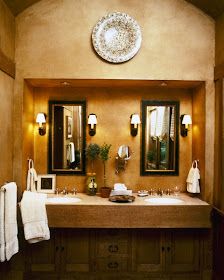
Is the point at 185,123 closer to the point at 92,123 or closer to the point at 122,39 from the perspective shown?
the point at 92,123

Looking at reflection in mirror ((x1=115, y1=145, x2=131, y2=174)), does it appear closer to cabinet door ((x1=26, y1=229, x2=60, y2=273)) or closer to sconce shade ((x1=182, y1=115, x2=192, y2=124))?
sconce shade ((x1=182, y1=115, x2=192, y2=124))

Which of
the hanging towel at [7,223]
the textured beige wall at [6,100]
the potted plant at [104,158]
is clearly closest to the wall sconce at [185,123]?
the potted plant at [104,158]

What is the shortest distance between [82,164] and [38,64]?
1392 millimetres

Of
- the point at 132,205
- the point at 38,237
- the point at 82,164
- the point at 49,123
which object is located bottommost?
the point at 38,237

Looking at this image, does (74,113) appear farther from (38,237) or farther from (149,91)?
(38,237)

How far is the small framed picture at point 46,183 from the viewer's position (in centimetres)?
437

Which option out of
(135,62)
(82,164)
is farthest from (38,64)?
(82,164)

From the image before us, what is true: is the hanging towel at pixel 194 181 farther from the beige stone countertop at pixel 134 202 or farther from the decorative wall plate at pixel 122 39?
the decorative wall plate at pixel 122 39

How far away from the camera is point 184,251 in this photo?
404 centimetres

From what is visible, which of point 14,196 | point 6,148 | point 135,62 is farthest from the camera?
point 135,62

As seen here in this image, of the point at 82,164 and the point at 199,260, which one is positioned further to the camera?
the point at 82,164

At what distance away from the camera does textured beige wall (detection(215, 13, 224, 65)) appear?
3.78 m

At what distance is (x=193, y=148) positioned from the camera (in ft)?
14.5

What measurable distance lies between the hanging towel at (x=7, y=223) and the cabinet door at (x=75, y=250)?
0.76 meters
